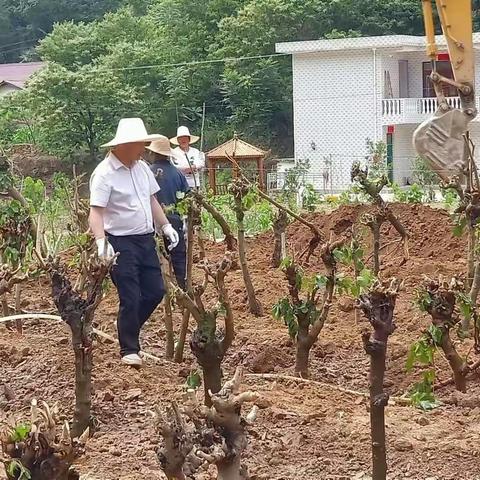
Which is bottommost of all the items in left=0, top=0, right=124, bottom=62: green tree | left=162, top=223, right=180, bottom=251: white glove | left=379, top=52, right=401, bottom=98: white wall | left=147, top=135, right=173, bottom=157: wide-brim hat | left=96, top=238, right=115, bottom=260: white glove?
left=162, top=223, right=180, bottom=251: white glove

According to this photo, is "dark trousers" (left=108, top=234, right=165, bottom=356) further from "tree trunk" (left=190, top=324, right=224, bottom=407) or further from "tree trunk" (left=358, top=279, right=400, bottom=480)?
"tree trunk" (left=358, top=279, right=400, bottom=480)

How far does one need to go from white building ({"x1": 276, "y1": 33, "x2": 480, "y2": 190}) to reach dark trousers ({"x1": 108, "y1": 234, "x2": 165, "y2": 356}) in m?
21.6

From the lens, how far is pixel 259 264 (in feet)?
33.2

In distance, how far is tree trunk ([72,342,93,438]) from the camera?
4.23 metres

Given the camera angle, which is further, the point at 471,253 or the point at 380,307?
the point at 471,253

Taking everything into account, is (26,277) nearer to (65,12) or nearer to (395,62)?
(395,62)

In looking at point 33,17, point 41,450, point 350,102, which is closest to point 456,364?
point 41,450

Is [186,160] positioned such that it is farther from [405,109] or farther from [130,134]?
[405,109]

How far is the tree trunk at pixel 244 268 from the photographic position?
7.45 meters

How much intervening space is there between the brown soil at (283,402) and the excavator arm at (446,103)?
1.16 meters

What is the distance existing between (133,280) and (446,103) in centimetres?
354

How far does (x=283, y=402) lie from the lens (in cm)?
482

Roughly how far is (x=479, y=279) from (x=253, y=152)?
55.2 feet

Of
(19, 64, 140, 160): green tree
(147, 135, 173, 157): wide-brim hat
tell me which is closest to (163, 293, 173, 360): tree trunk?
(147, 135, 173, 157): wide-brim hat
